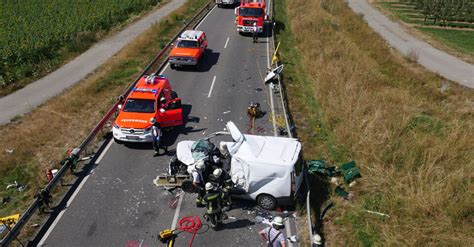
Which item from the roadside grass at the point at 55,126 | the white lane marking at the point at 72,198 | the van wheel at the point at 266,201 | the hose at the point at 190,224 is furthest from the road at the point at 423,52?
the white lane marking at the point at 72,198

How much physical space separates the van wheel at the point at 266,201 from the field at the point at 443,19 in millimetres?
32019

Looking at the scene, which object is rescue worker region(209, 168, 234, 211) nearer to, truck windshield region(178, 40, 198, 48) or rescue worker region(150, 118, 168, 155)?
rescue worker region(150, 118, 168, 155)

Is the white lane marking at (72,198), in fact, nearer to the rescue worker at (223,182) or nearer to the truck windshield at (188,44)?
the rescue worker at (223,182)

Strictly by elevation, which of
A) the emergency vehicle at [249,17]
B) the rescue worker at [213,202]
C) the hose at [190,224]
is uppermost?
the emergency vehicle at [249,17]

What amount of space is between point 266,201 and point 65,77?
61.1 ft

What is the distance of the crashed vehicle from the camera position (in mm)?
11289

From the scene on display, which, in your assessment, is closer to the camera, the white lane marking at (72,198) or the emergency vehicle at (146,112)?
the white lane marking at (72,198)

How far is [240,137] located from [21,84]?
58.6 feet

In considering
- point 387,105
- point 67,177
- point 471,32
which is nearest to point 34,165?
point 67,177

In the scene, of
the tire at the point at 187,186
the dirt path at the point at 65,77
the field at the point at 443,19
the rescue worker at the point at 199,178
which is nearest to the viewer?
the rescue worker at the point at 199,178

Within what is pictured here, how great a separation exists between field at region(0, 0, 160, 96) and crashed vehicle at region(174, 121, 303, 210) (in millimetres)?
17419

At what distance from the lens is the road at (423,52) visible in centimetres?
2817

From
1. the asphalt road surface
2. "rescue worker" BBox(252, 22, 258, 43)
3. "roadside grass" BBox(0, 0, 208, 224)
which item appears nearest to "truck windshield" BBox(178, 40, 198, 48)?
the asphalt road surface

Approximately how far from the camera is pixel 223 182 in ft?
37.9
